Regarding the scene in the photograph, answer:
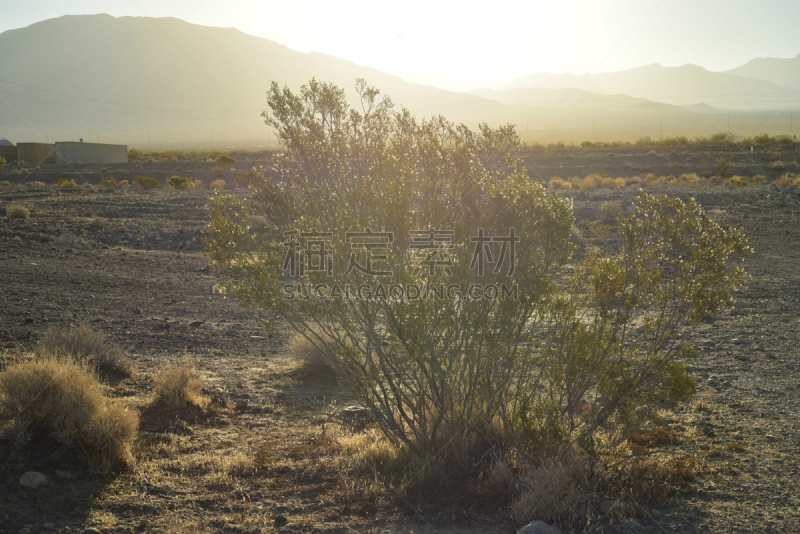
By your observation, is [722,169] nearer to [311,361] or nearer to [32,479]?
[311,361]

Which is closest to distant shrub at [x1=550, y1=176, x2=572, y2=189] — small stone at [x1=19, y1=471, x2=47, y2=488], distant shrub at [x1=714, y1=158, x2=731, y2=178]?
distant shrub at [x1=714, y1=158, x2=731, y2=178]

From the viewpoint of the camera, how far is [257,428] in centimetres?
609

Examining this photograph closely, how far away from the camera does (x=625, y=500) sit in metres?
4.22

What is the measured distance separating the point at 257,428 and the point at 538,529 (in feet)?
11.5

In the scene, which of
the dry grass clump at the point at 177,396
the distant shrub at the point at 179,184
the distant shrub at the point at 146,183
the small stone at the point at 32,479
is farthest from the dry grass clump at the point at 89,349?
the distant shrub at the point at 146,183

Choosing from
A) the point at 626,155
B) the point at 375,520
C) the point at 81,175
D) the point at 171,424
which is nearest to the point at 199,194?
the point at 81,175

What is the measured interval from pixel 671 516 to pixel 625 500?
33 centimetres

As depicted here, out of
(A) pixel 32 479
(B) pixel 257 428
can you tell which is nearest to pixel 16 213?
(B) pixel 257 428

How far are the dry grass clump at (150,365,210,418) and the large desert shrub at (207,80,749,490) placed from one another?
1810 mm

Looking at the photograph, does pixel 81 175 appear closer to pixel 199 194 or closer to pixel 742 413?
pixel 199 194

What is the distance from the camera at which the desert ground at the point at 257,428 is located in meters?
4.09

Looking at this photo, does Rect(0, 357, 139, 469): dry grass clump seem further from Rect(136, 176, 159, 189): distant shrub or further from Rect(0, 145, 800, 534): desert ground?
Rect(136, 176, 159, 189): distant shrub

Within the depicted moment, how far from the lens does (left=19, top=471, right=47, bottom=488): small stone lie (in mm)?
4223

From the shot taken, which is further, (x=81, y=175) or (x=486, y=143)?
(x=81, y=175)
